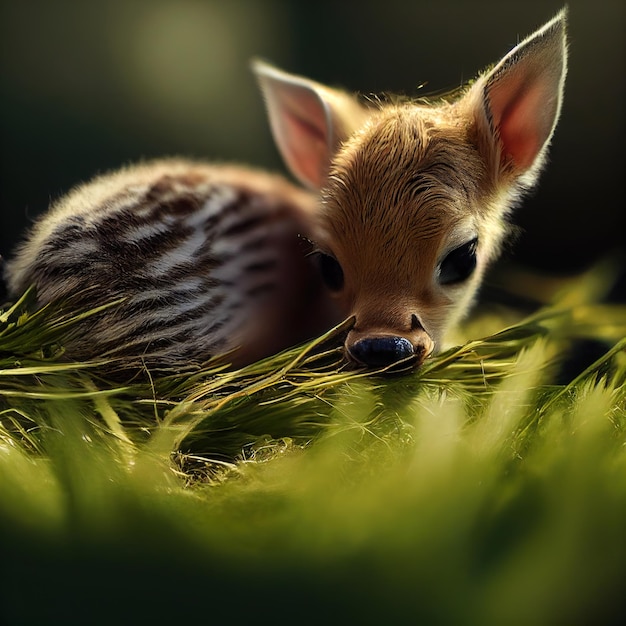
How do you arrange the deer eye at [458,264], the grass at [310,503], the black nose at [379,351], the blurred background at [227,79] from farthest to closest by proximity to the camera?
the blurred background at [227,79], the deer eye at [458,264], the black nose at [379,351], the grass at [310,503]

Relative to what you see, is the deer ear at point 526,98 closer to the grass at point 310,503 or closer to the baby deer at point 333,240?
the baby deer at point 333,240

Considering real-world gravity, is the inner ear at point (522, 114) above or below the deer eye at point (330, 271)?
above

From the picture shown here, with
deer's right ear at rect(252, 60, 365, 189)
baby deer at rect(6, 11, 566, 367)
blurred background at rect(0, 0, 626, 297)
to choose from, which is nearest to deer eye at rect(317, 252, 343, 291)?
baby deer at rect(6, 11, 566, 367)

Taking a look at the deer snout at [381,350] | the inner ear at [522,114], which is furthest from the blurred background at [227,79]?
the deer snout at [381,350]

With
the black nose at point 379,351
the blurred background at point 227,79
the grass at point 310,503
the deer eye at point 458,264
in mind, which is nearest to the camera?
the grass at point 310,503

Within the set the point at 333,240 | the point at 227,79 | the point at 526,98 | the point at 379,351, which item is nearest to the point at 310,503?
the point at 379,351

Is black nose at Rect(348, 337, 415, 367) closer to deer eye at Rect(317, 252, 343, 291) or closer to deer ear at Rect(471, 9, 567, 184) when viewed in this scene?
deer eye at Rect(317, 252, 343, 291)
